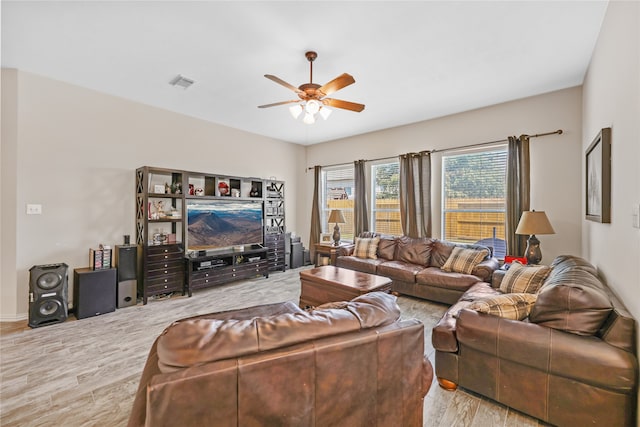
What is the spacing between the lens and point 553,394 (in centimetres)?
165

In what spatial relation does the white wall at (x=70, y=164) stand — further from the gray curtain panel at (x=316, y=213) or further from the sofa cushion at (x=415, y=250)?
the sofa cushion at (x=415, y=250)

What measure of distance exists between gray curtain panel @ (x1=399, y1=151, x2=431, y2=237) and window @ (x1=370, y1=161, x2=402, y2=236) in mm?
295

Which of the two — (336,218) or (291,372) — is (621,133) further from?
(336,218)

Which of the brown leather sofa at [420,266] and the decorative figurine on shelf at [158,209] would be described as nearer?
the brown leather sofa at [420,266]

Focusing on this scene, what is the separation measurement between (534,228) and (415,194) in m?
1.92

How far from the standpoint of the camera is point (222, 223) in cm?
488

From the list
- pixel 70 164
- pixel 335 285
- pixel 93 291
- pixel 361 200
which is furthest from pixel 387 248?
pixel 70 164

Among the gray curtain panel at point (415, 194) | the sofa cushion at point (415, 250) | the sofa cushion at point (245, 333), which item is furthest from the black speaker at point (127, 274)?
the gray curtain panel at point (415, 194)

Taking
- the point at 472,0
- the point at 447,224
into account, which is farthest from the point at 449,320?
the point at 447,224

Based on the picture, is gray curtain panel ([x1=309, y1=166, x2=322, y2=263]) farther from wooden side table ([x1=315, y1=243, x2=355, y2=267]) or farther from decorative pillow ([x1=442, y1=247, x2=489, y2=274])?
decorative pillow ([x1=442, y1=247, x2=489, y2=274])

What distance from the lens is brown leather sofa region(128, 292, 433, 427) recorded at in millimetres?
900

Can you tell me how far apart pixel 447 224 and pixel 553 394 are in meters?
3.32

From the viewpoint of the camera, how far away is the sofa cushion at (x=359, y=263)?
4527 millimetres

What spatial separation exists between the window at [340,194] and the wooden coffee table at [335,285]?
2.57 m
